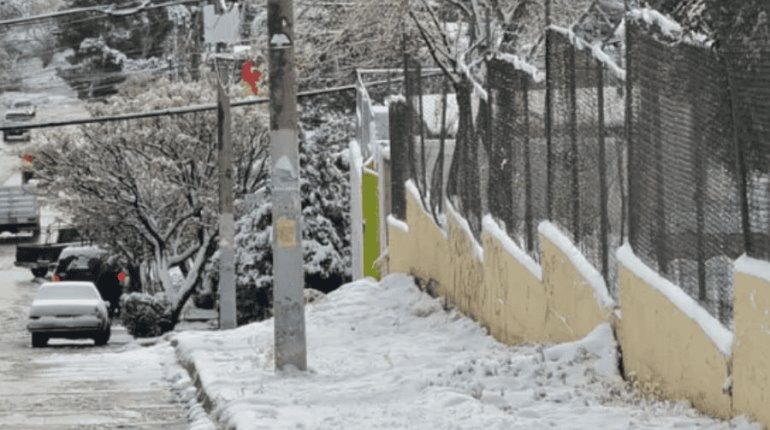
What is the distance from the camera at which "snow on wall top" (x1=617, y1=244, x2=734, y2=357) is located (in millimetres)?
9688

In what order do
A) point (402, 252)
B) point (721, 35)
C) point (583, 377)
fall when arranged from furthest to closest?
point (402, 252), point (583, 377), point (721, 35)

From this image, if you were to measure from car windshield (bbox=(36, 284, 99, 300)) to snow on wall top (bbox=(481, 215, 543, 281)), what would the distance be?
2016cm

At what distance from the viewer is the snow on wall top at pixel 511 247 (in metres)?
15.0

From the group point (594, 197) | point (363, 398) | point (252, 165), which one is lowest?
point (252, 165)

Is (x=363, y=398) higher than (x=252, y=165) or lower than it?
higher

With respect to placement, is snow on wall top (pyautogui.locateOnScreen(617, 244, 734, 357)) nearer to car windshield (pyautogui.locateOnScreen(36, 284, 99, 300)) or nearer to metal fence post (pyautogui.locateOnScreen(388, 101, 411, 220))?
metal fence post (pyautogui.locateOnScreen(388, 101, 411, 220))

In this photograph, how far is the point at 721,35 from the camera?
31.3 ft

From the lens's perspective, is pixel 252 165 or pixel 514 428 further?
pixel 252 165

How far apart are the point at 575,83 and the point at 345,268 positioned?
32590 millimetres

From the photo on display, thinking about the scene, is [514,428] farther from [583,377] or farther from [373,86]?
[373,86]

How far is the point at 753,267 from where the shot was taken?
9.09 m

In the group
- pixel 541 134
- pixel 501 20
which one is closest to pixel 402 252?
pixel 501 20

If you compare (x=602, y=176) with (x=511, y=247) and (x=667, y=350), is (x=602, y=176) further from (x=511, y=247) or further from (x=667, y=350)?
(x=511, y=247)

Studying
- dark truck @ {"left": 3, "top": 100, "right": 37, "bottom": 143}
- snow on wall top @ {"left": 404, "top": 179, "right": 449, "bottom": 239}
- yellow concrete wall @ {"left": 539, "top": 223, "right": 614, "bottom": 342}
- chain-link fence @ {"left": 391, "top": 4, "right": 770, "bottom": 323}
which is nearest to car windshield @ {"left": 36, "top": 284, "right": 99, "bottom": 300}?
snow on wall top @ {"left": 404, "top": 179, "right": 449, "bottom": 239}
